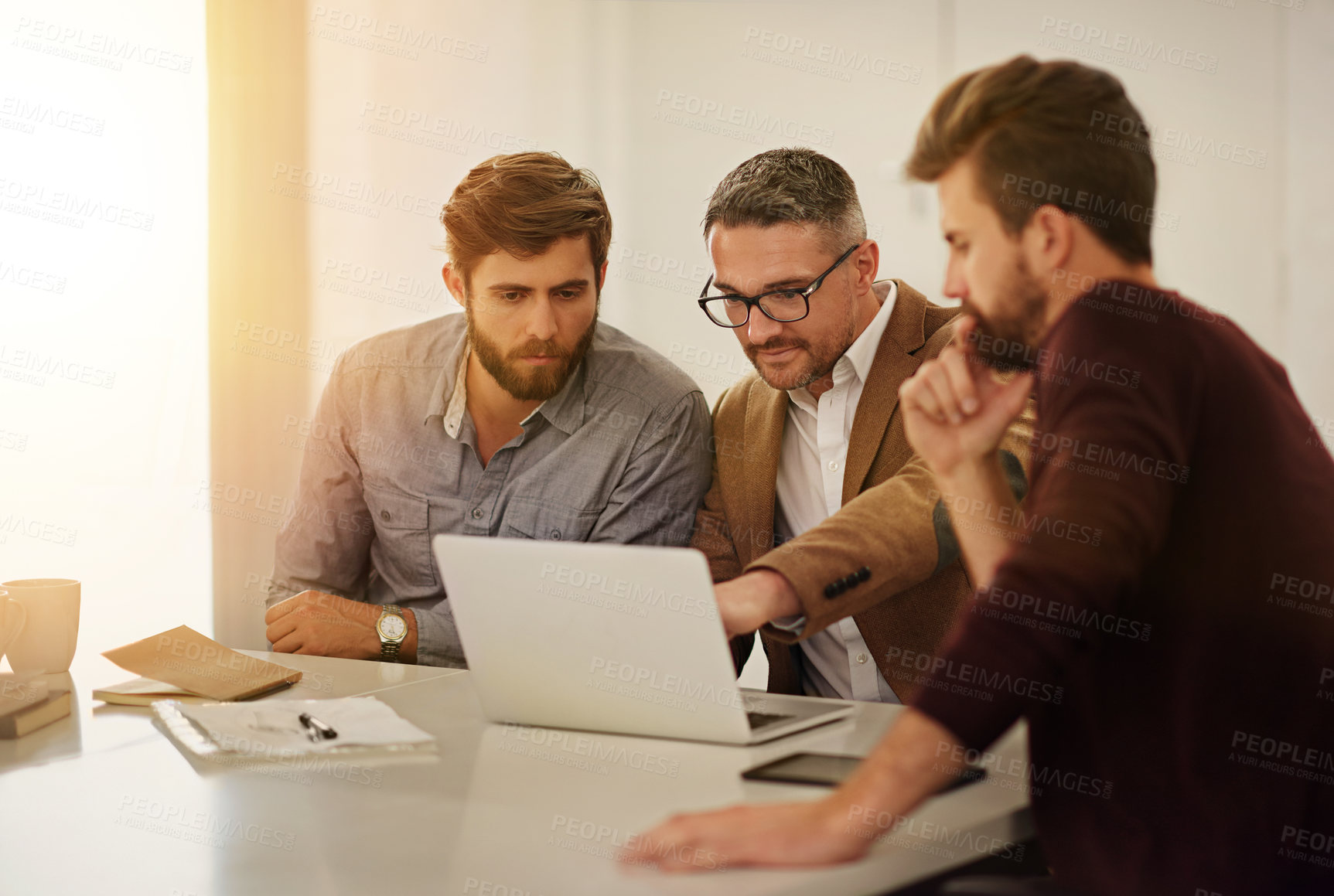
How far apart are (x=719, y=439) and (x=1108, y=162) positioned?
42.3 inches

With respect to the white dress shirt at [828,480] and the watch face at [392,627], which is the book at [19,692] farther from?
the white dress shirt at [828,480]

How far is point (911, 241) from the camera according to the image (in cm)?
306

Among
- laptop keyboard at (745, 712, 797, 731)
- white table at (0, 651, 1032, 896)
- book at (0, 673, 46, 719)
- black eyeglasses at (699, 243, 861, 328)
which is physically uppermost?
black eyeglasses at (699, 243, 861, 328)

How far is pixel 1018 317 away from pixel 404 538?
4.45 ft

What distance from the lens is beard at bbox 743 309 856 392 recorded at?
5.83 feet

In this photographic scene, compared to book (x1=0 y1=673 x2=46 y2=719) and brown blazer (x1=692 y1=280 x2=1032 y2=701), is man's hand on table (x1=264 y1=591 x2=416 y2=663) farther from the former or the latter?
brown blazer (x1=692 y1=280 x2=1032 y2=701)

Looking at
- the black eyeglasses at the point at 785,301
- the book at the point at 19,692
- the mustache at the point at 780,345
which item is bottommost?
the book at the point at 19,692

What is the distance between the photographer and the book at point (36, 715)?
113 centimetres

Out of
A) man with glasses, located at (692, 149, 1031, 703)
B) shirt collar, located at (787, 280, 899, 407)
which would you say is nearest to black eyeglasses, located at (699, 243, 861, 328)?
man with glasses, located at (692, 149, 1031, 703)

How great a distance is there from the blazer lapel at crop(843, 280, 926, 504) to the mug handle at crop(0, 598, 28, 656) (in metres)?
1.22

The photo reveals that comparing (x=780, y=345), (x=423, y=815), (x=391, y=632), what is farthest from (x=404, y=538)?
(x=423, y=815)

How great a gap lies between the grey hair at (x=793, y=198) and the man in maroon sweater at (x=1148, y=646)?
0.98 meters

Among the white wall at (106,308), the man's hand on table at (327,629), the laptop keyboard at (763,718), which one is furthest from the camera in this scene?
the white wall at (106,308)

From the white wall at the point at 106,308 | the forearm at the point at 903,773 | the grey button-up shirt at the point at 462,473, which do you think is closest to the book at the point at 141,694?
the grey button-up shirt at the point at 462,473
